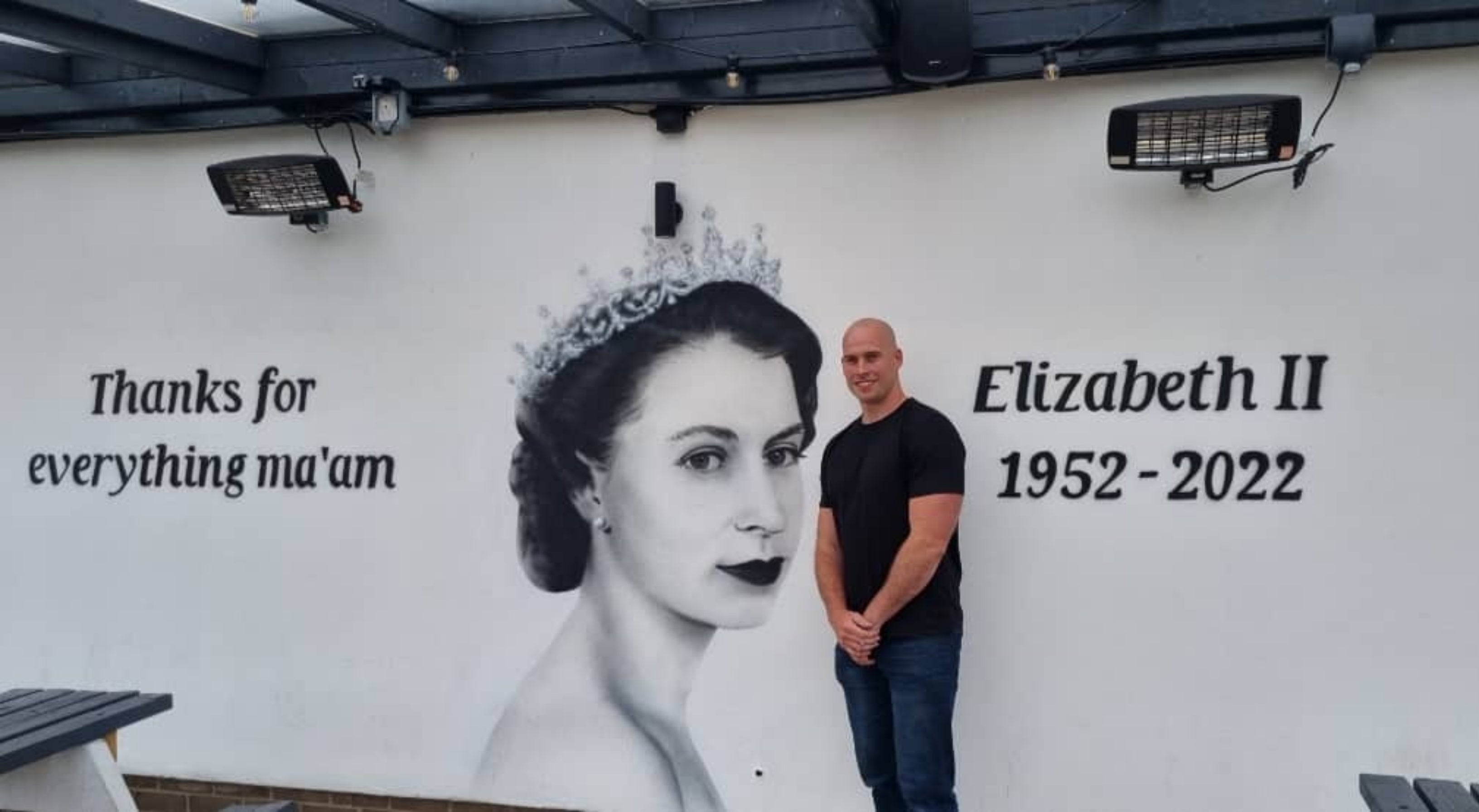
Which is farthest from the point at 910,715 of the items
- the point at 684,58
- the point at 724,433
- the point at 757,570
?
the point at 684,58

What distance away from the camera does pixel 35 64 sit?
4715 millimetres

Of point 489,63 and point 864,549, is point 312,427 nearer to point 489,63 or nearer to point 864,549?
point 489,63

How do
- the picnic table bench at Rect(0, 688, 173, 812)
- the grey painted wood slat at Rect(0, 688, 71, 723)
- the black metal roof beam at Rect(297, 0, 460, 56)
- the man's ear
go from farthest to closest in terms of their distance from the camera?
the man's ear → the black metal roof beam at Rect(297, 0, 460, 56) → the grey painted wood slat at Rect(0, 688, 71, 723) → the picnic table bench at Rect(0, 688, 173, 812)

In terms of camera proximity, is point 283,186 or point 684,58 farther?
point 283,186

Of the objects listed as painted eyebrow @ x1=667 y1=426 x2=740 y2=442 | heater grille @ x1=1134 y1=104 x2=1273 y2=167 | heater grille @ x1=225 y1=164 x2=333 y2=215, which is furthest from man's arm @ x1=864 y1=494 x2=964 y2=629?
heater grille @ x1=225 y1=164 x2=333 y2=215

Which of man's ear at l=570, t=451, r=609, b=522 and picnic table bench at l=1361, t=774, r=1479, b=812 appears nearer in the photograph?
picnic table bench at l=1361, t=774, r=1479, b=812

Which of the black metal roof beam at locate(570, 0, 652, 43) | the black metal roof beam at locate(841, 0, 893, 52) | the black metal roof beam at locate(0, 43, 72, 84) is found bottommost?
the black metal roof beam at locate(0, 43, 72, 84)

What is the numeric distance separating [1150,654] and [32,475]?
12.7 ft

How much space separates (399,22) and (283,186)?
741 millimetres

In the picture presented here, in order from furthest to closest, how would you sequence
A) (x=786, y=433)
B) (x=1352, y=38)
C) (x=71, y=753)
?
1. (x=786, y=433)
2. (x=1352, y=38)
3. (x=71, y=753)

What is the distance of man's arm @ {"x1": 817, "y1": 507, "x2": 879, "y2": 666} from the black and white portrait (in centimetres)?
32

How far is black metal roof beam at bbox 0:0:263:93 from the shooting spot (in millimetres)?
3912

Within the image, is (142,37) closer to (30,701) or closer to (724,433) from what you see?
(30,701)

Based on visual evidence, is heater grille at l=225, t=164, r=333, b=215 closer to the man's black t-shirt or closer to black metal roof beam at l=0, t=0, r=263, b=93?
black metal roof beam at l=0, t=0, r=263, b=93
